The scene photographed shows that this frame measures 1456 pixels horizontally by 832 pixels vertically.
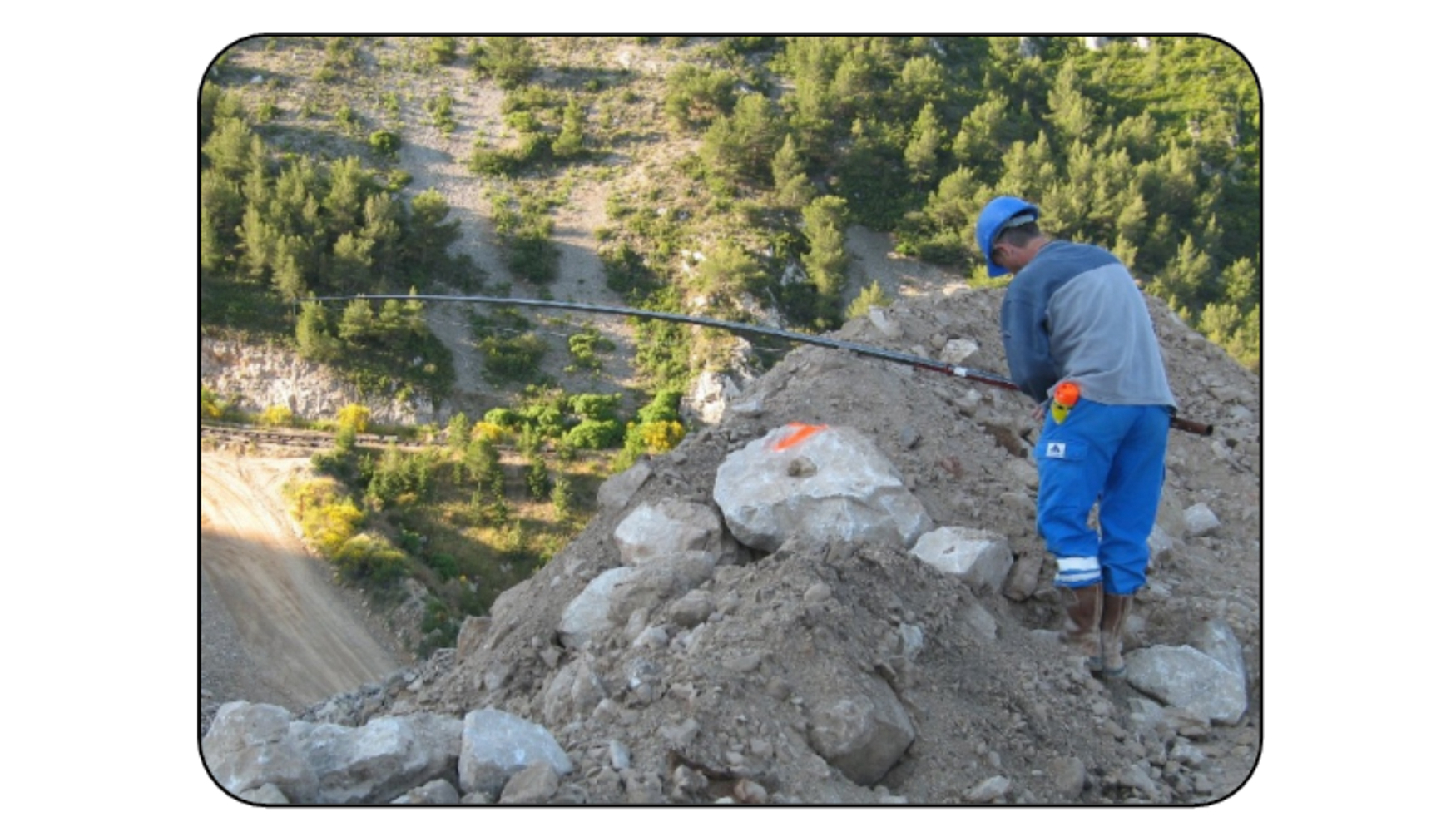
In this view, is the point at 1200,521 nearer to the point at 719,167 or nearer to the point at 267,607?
the point at 267,607

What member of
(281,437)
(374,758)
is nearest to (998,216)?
(374,758)

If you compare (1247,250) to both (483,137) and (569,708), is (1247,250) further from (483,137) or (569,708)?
(569,708)

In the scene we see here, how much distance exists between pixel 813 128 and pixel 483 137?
25.3 feet

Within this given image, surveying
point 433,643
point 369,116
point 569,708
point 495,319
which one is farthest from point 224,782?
point 369,116

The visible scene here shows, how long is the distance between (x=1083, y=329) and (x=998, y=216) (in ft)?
1.96

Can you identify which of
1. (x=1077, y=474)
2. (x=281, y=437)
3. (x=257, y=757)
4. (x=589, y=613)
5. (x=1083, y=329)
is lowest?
(x=281, y=437)

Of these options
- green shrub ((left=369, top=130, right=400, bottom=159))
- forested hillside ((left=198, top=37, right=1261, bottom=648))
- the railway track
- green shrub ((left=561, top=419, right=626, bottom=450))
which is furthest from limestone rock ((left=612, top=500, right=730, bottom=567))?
green shrub ((left=369, top=130, right=400, bottom=159))

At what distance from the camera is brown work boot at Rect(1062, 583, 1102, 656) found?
17.1 feet

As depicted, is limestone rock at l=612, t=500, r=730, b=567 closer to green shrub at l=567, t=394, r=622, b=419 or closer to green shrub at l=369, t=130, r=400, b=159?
green shrub at l=567, t=394, r=622, b=419

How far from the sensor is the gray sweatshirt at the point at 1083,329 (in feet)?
16.6

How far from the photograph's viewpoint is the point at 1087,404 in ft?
16.6

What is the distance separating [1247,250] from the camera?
23547 mm

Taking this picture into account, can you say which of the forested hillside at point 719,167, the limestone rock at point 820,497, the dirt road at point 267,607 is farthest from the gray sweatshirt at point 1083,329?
the dirt road at point 267,607

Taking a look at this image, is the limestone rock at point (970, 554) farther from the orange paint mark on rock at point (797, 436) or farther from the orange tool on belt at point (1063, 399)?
the orange paint mark on rock at point (797, 436)
